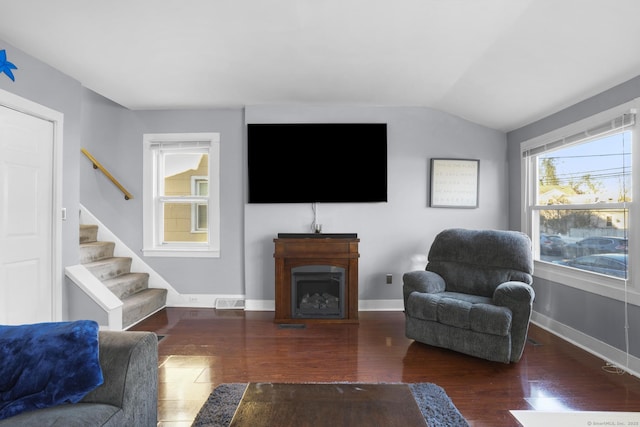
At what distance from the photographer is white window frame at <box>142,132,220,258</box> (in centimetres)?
434

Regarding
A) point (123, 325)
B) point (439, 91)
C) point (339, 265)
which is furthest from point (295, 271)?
point (439, 91)

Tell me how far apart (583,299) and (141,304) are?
4308 mm

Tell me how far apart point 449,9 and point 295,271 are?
276 cm

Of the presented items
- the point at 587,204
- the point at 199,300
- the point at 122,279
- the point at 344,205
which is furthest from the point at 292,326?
the point at 587,204

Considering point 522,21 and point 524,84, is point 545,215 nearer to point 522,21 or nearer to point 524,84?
point 524,84

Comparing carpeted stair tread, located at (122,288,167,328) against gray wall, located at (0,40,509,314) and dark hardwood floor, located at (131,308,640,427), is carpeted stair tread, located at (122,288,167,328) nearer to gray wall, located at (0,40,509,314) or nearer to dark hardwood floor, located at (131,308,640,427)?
dark hardwood floor, located at (131,308,640,427)

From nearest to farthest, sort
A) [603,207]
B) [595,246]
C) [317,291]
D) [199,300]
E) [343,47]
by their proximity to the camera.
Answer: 1. [343,47]
2. [603,207]
3. [595,246]
4. [317,291]
5. [199,300]

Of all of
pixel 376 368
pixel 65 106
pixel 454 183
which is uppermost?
pixel 65 106

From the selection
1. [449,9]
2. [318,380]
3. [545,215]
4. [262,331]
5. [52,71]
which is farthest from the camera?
[545,215]

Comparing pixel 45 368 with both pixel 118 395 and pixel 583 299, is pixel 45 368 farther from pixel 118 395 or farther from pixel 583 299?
pixel 583 299

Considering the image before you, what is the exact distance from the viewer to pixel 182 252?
4.38 metres

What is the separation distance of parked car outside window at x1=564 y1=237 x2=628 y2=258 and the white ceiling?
4.10 ft

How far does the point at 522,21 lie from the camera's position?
236 centimetres

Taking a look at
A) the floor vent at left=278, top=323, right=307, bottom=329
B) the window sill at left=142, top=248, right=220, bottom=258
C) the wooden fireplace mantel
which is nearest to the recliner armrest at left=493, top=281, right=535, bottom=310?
the wooden fireplace mantel
